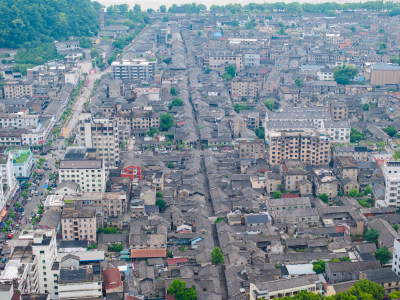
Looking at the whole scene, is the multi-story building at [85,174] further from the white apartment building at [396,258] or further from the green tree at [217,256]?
the white apartment building at [396,258]

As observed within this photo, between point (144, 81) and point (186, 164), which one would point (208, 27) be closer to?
point (144, 81)

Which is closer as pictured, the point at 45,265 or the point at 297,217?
the point at 45,265

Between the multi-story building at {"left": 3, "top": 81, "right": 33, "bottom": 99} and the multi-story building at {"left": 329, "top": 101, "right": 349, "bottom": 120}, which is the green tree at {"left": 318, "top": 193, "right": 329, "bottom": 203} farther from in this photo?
the multi-story building at {"left": 3, "top": 81, "right": 33, "bottom": 99}

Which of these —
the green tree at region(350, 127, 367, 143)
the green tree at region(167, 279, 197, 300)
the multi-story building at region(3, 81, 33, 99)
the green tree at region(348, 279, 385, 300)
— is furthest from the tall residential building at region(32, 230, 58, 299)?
the multi-story building at region(3, 81, 33, 99)

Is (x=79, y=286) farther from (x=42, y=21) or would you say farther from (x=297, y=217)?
(x=42, y=21)

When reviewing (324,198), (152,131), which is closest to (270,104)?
(152,131)

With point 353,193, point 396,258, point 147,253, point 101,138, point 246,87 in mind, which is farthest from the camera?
point 246,87

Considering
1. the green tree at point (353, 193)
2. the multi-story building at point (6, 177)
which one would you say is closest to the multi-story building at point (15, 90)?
the multi-story building at point (6, 177)
